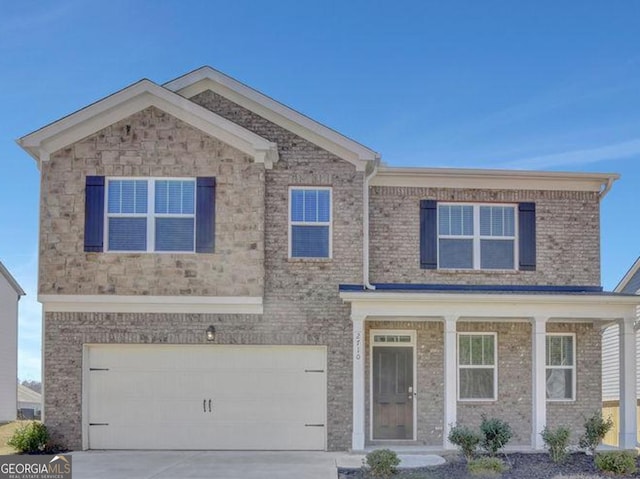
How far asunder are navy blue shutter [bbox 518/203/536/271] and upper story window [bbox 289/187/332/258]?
4.15 m

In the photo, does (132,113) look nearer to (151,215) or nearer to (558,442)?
(151,215)

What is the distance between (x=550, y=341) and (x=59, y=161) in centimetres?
1073

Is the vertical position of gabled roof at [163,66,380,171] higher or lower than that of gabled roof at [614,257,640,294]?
higher

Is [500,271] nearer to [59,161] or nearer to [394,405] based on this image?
[394,405]

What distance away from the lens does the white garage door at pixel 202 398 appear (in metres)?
14.9

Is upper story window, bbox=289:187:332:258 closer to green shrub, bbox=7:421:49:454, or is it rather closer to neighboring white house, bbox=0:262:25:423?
green shrub, bbox=7:421:49:454

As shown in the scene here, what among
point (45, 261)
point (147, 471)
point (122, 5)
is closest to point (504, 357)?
point (147, 471)

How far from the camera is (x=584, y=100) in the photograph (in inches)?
699

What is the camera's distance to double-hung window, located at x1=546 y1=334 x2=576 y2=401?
1606 centimetres

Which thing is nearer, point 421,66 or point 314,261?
point 314,261

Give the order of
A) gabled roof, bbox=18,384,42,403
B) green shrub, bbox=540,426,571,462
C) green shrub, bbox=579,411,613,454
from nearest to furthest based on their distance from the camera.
Result: 1. green shrub, bbox=540,426,571,462
2. green shrub, bbox=579,411,613,454
3. gabled roof, bbox=18,384,42,403

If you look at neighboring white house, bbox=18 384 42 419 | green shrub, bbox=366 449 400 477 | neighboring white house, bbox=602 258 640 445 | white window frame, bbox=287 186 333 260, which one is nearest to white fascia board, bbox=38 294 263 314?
white window frame, bbox=287 186 333 260

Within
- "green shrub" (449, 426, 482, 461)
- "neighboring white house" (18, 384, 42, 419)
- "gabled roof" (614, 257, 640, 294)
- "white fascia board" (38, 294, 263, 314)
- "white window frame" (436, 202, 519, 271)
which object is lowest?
"neighboring white house" (18, 384, 42, 419)

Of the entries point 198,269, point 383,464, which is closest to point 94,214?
point 198,269
